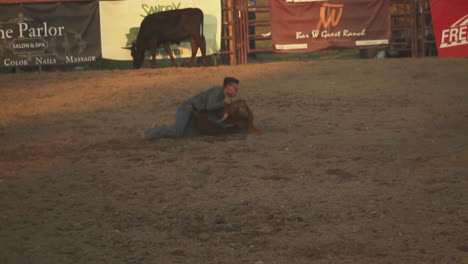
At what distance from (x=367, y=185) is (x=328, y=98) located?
6016mm

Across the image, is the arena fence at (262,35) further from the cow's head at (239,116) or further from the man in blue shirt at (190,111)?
the man in blue shirt at (190,111)

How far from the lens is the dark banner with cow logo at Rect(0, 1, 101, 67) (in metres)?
18.5

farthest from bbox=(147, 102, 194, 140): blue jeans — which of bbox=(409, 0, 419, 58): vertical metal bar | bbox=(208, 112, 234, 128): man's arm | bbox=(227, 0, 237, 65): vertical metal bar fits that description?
bbox=(409, 0, 419, 58): vertical metal bar

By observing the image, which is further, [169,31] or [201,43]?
[201,43]

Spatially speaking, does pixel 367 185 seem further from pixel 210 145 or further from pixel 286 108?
pixel 286 108

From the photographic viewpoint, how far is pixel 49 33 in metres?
18.6

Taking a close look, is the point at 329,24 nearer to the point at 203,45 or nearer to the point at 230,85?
the point at 203,45

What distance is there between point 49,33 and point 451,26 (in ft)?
31.2

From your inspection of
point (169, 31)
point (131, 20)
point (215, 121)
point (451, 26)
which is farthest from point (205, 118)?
point (131, 20)

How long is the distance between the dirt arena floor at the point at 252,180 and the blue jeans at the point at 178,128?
108 mm

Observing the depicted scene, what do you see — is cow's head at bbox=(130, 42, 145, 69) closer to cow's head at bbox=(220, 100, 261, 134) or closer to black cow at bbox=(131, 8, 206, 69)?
black cow at bbox=(131, 8, 206, 69)

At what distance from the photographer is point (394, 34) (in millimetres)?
20328

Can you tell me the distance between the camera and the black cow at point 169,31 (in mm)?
18328

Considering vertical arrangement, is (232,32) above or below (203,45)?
above
